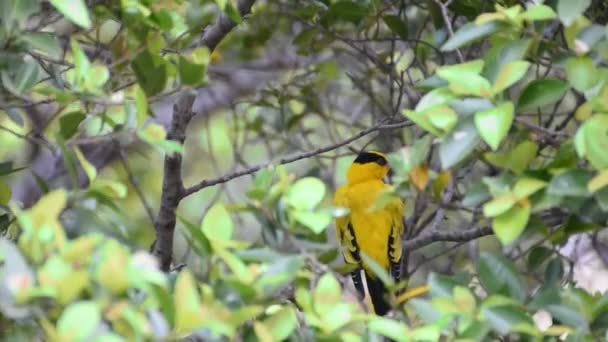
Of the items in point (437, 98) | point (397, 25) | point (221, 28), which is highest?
point (437, 98)

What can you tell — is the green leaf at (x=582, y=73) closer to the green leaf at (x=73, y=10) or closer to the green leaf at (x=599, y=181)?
the green leaf at (x=599, y=181)

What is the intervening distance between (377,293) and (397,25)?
4.64 ft

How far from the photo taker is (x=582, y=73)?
2139mm

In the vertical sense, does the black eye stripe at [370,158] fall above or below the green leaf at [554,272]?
below

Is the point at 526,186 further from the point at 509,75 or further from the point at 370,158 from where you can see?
the point at 370,158

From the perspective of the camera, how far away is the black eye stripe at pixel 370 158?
4.74m

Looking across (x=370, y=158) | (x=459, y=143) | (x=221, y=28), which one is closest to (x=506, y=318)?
(x=459, y=143)

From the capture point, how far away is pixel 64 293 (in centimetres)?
169

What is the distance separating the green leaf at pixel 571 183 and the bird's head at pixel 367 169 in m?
2.70

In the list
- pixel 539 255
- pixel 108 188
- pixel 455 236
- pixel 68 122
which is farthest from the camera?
pixel 455 236

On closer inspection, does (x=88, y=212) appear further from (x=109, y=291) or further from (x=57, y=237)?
(x=109, y=291)

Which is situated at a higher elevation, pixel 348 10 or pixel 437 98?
pixel 437 98

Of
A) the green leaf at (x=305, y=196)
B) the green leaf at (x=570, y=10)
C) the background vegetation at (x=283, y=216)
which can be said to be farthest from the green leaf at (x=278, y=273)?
the green leaf at (x=570, y=10)

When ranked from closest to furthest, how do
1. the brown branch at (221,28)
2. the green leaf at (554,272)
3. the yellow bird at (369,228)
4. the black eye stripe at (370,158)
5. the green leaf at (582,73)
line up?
the green leaf at (582,73)
the green leaf at (554,272)
the brown branch at (221,28)
the yellow bird at (369,228)
the black eye stripe at (370,158)
